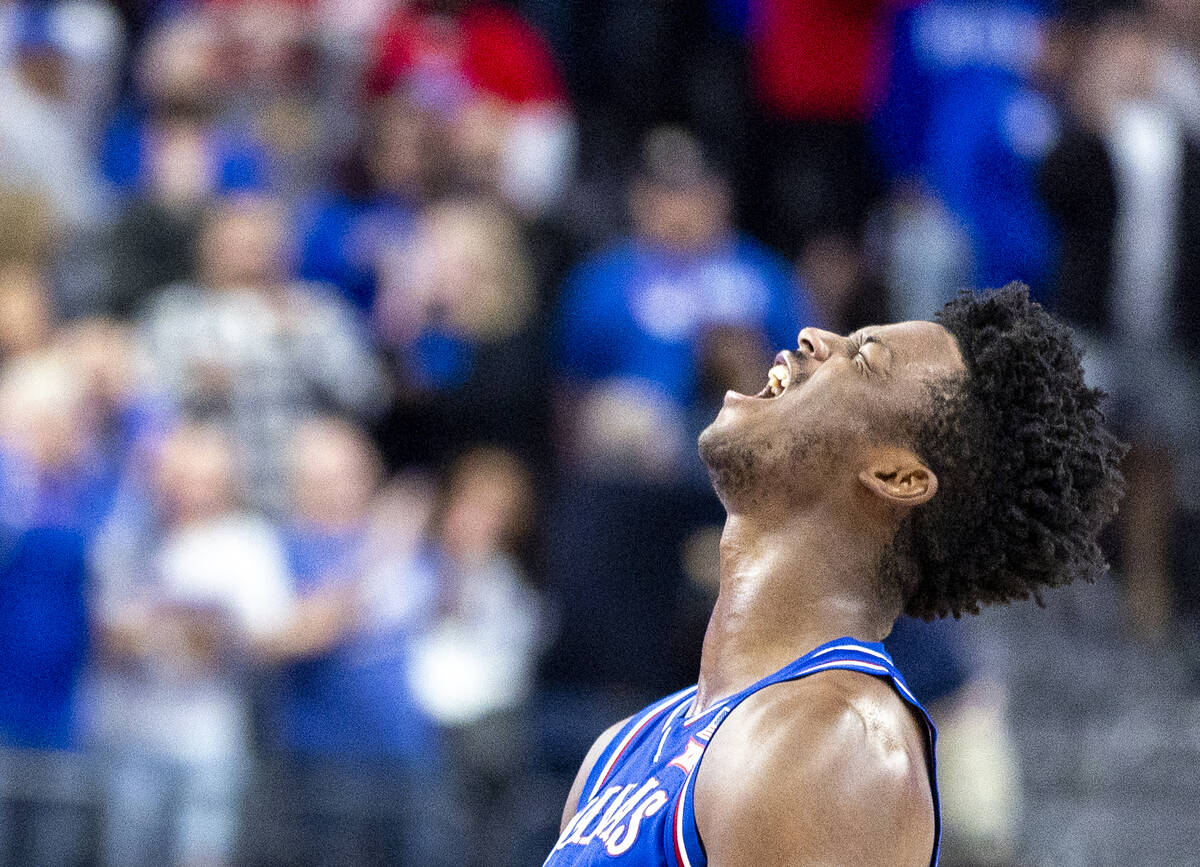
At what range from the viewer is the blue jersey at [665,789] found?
8.30 ft

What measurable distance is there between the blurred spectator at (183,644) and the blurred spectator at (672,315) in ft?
4.56

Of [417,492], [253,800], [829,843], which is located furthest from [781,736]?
[417,492]

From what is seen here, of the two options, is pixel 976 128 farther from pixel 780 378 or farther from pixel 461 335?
pixel 780 378

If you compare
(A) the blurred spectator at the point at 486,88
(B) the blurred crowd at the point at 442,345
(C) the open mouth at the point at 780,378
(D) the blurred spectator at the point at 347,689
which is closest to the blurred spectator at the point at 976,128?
(B) the blurred crowd at the point at 442,345

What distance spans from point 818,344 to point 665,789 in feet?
2.74

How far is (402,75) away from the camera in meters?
8.02

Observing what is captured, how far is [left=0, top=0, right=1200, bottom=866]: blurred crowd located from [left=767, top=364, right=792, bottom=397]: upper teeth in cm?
277

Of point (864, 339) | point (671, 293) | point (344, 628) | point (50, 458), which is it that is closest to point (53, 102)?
point (50, 458)

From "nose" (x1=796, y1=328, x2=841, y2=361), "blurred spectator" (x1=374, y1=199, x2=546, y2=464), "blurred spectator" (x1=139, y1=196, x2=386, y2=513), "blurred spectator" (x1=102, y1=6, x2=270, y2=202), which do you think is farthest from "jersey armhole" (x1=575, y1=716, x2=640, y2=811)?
"blurred spectator" (x1=102, y1=6, x2=270, y2=202)

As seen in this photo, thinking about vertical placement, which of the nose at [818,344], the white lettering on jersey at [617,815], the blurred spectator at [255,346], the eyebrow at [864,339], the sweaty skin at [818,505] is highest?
the eyebrow at [864,339]

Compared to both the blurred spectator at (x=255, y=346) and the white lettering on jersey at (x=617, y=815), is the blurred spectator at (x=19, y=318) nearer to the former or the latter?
the blurred spectator at (x=255, y=346)

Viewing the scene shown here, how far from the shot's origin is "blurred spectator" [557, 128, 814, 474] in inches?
270

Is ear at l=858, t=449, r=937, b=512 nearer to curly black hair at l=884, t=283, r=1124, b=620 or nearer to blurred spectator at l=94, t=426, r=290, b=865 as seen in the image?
curly black hair at l=884, t=283, r=1124, b=620

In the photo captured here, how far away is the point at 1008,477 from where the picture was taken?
2.88m
